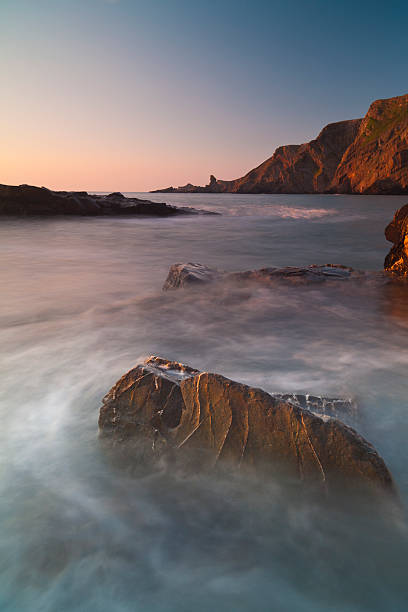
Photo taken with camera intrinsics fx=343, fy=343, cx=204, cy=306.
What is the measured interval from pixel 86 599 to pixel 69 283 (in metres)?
5.91

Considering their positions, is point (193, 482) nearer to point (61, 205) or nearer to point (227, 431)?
point (227, 431)

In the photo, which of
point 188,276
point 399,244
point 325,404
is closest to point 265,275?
point 188,276

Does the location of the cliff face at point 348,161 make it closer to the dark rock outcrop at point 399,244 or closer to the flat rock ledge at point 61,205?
the flat rock ledge at point 61,205

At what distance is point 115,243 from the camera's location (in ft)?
39.2

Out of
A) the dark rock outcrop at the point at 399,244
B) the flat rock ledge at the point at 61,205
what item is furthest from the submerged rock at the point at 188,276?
the flat rock ledge at the point at 61,205

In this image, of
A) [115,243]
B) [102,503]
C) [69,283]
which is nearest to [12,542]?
[102,503]

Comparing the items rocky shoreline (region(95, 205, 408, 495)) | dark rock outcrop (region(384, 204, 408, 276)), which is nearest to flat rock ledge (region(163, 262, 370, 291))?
dark rock outcrop (region(384, 204, 408, 276))

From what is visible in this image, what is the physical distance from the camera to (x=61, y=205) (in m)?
20.2

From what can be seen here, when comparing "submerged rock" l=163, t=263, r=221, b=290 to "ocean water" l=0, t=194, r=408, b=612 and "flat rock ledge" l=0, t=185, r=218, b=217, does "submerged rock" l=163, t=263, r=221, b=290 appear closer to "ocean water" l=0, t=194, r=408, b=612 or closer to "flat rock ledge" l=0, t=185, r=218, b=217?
"ocean water" l=0, t=194, r=408, b=612

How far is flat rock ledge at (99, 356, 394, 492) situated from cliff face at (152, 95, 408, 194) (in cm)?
8292

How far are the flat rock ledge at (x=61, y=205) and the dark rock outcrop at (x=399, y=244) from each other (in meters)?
18.2

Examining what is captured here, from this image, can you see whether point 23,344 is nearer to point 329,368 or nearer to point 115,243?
point 329,368

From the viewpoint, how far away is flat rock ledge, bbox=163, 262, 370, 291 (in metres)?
5.58

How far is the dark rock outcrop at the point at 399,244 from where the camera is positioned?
575 cm
